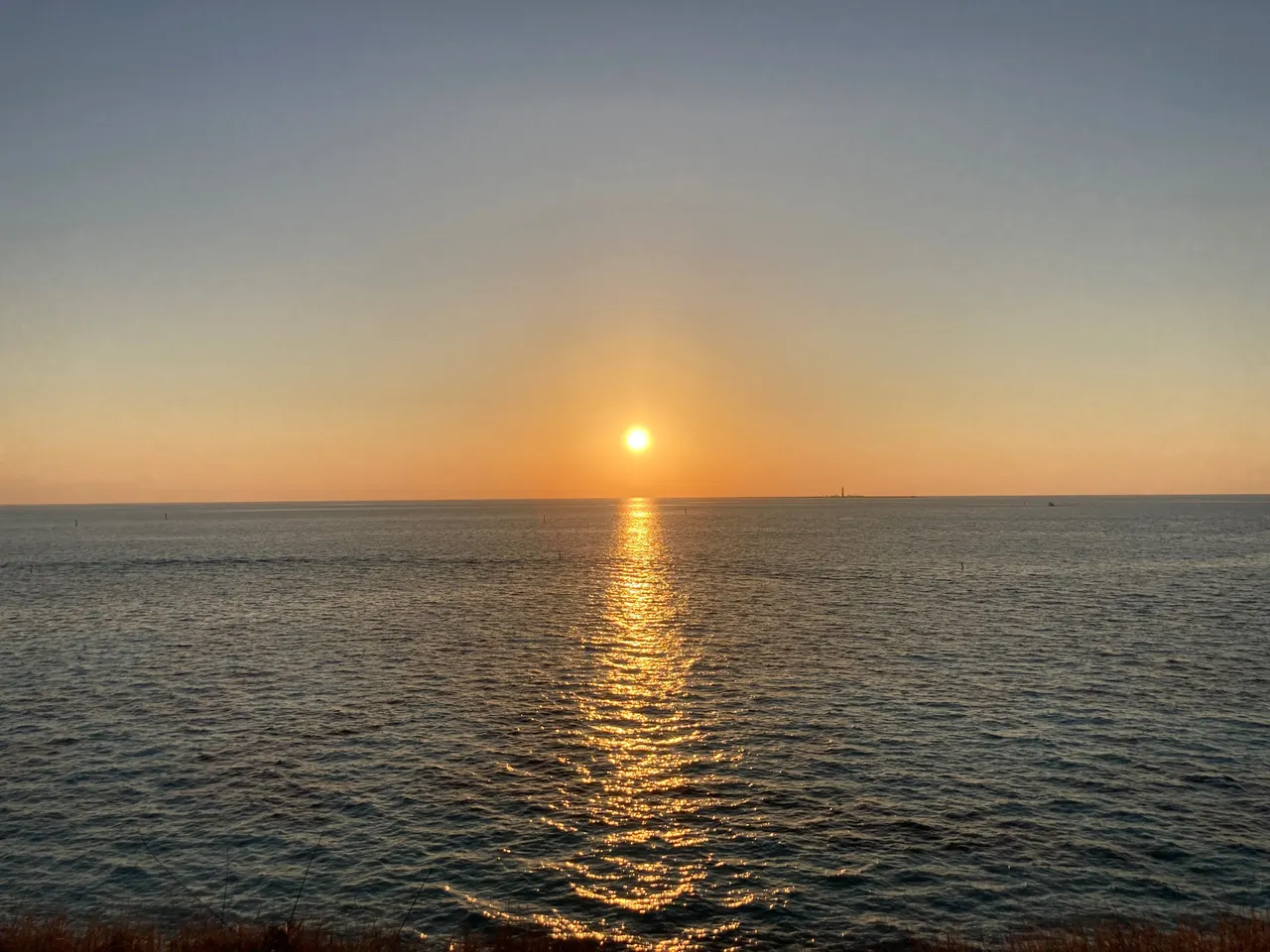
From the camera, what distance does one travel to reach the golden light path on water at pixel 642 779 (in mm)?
26734

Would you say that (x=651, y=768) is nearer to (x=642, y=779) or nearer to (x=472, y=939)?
(x=642, y=779)

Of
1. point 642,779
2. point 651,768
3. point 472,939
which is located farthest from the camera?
point 651,768

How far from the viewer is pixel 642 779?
3569 cm

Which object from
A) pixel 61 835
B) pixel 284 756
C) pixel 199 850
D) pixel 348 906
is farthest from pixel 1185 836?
pixel 61 835

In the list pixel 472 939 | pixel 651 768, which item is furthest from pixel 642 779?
pixel 472 939

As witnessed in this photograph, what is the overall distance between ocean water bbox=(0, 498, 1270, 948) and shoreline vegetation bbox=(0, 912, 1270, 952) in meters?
0.90

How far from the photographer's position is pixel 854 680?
53000mm

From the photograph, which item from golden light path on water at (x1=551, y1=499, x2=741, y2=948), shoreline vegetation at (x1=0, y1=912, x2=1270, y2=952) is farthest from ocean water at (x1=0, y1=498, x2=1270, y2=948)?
shoreline vegetation at (x1=0, y1=912, x2=1270, y2=952)

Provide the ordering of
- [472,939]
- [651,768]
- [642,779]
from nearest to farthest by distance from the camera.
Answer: [472,939] < [642,779] < [651,768]

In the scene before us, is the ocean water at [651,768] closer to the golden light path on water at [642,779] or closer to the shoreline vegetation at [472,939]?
the golden light path on water at [642,779]

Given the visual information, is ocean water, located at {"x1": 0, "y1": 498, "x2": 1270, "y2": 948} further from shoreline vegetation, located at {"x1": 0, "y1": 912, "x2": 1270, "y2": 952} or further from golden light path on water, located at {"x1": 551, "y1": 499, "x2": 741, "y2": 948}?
shoreline vegetation, located at {"x1": 0, "y1": 912, "x2": 1270, "y2": 952}

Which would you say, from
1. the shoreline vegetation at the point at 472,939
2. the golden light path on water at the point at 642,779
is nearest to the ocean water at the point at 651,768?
the golden light path on water at the point at 642,779

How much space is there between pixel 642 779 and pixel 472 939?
524 inches

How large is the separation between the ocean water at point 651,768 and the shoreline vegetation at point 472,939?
0.90 m
